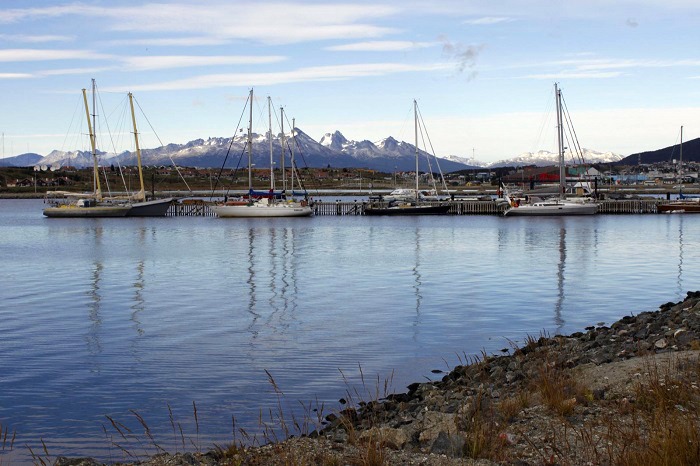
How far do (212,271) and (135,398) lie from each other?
26386 mm

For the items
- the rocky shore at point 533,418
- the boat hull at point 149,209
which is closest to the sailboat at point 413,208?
the boat hull at point 149,209

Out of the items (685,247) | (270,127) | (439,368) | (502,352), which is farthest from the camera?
(270,127)

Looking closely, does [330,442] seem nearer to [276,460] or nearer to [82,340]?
[276,460]

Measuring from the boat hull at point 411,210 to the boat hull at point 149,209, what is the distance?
96.2 ft

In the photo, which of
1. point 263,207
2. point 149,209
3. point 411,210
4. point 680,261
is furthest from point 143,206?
point 680,261

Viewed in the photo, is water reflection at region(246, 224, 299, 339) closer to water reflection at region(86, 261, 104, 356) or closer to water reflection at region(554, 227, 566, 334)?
water reflection at region(86, 261, 104, 356)

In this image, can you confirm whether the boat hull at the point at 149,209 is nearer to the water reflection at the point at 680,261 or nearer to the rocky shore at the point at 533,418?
the water reflection at the point at 680,261

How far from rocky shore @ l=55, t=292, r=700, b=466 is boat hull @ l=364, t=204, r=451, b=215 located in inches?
3500

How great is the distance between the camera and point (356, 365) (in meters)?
18.8

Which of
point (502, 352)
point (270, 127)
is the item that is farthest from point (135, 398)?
point (270, 127)

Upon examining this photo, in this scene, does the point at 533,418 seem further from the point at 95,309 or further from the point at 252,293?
the point at 252,293

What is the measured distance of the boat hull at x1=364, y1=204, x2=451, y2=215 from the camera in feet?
349

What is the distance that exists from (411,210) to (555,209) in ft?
62.3

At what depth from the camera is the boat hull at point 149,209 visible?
355 ft
